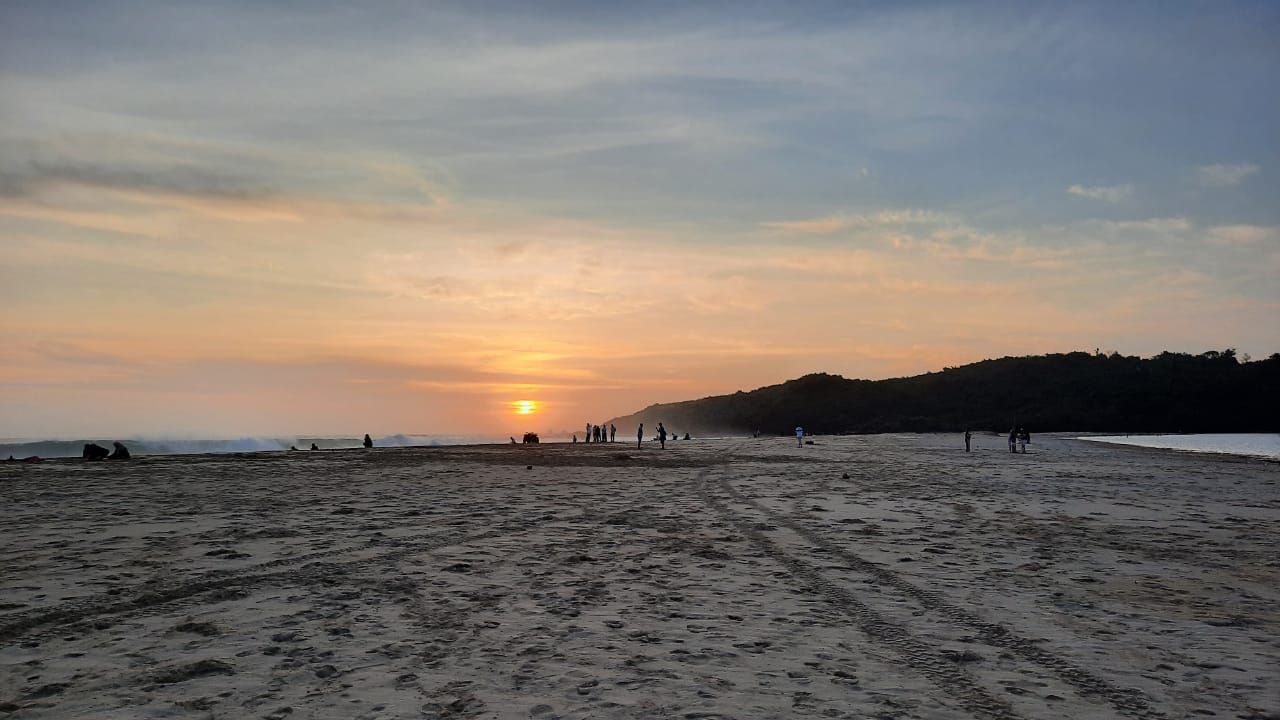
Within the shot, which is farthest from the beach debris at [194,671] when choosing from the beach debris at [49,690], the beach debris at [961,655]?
the beach debris at [961,655]

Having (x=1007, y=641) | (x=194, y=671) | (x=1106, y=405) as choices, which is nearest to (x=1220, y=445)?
(x=1007, y=641)

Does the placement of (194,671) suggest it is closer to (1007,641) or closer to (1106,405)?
(1007,641)

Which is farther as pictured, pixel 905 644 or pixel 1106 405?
pixel 1106 405

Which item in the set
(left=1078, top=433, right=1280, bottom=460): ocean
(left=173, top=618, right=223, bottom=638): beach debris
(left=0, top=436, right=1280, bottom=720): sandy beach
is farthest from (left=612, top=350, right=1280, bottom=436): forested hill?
(left=173, top=618, right=223, bottom=638): beach debris

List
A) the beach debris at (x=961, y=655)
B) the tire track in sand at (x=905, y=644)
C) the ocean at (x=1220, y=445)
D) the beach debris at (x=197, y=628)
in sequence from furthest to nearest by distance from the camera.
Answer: the ocean at (x=1220, y=445) → the beach debris at (x=197, y=628) → the beach debris at (x=961, y=655) → the tire track in sand at (x=905, y=644)

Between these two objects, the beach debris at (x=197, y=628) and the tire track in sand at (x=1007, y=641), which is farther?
the beach debris at (x=197, y=628)

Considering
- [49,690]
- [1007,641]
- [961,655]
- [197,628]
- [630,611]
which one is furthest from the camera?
[630,611]

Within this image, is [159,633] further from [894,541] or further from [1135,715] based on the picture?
[894,541]

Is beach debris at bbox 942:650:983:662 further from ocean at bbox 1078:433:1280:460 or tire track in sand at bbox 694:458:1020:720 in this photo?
ocean at bbox 1078:433:1280:460

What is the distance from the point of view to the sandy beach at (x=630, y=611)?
209 inches

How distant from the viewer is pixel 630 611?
25.1 ft

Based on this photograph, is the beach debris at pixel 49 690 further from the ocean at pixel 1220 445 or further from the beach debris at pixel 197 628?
the ocean at pixel 1220 445

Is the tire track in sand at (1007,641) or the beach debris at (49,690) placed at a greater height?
the beach debris at (49,690)

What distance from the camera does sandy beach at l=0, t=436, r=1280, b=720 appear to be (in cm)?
531
